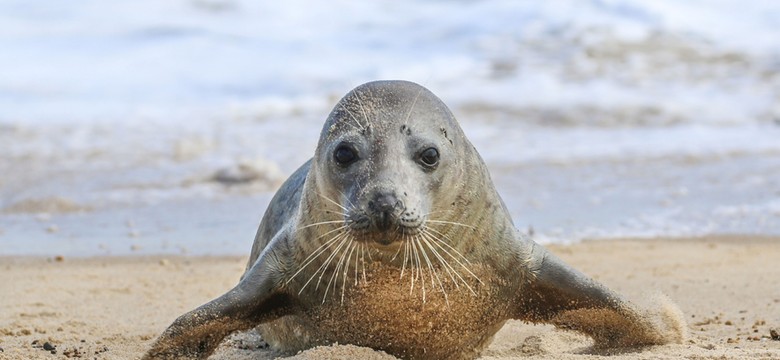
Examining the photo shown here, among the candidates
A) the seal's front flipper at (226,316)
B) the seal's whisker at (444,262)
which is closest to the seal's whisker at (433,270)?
the seal's whisker at (444,262)

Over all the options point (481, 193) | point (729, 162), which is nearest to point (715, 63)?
point (729, 162)

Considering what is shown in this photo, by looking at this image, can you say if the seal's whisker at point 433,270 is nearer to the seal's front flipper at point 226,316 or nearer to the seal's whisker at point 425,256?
the seal's whisker at point 425,256

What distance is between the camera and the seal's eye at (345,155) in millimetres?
3699

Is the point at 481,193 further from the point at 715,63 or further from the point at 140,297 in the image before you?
the point at 715,63

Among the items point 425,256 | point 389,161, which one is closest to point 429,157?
point 389,161

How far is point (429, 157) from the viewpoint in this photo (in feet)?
12.3

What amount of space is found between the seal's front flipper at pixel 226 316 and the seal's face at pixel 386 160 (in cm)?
47

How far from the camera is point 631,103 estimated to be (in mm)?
14258

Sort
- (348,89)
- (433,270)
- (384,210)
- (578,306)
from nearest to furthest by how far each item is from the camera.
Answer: (384,210) → (433,270) → (578,306) → (348,89)

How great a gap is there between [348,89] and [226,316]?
12.1 meters

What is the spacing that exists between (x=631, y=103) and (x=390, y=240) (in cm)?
1126

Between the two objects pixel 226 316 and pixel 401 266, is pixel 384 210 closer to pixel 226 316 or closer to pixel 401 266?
pixel 401 266

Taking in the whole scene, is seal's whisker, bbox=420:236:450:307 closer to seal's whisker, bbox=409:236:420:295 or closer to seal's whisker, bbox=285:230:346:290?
seal's whisker, bbox=409:236:420:295

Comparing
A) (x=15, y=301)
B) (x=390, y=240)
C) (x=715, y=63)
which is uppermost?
(x=715, y=63)
